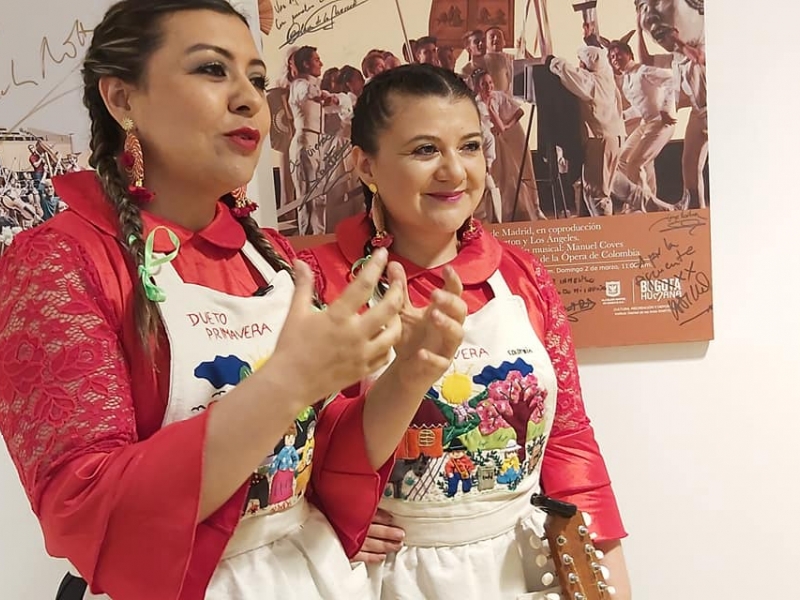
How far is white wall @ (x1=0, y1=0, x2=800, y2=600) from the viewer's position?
1.32 m

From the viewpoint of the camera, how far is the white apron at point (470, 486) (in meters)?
1.04

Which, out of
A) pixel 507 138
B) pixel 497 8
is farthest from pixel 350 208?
pixel 497 8

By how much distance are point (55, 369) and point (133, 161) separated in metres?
0.26

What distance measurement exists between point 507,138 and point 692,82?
33cm

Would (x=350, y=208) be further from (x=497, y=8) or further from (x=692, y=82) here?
(x=692, y=82)

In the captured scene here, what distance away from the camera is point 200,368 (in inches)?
30.9

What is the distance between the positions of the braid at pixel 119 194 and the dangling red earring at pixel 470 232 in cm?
51
